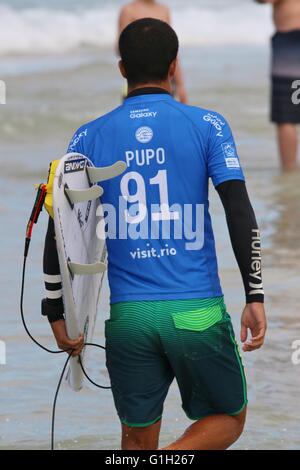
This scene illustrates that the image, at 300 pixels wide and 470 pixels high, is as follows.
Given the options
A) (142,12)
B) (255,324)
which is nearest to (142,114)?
(255,324)

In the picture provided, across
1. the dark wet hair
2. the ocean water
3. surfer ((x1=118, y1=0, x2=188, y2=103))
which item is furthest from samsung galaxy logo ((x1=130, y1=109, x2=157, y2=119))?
surfer ((x1=118, y1=0, x2=188, y2=103))

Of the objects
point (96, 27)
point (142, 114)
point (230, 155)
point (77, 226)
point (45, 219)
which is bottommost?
point (96, 27)

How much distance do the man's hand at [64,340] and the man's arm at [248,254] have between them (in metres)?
0.53

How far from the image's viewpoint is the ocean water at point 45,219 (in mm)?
5199

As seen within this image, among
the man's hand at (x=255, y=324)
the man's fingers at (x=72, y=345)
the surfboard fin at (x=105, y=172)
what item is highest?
the surfboard fin at (x=105, y=172)

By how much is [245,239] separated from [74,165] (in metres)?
0.58

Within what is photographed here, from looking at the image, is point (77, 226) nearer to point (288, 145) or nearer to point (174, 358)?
point (174, 358)

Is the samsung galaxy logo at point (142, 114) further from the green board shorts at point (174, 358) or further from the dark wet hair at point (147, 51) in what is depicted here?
the green board shorts at point (174, 358)

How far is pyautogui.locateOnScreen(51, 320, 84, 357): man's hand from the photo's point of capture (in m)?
3.98

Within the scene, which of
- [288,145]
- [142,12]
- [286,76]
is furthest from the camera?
[286,76]

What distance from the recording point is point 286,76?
1098cm

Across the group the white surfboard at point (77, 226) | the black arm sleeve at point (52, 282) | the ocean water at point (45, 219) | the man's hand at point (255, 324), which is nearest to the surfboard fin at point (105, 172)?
the white surfboard at point (77, 226)
